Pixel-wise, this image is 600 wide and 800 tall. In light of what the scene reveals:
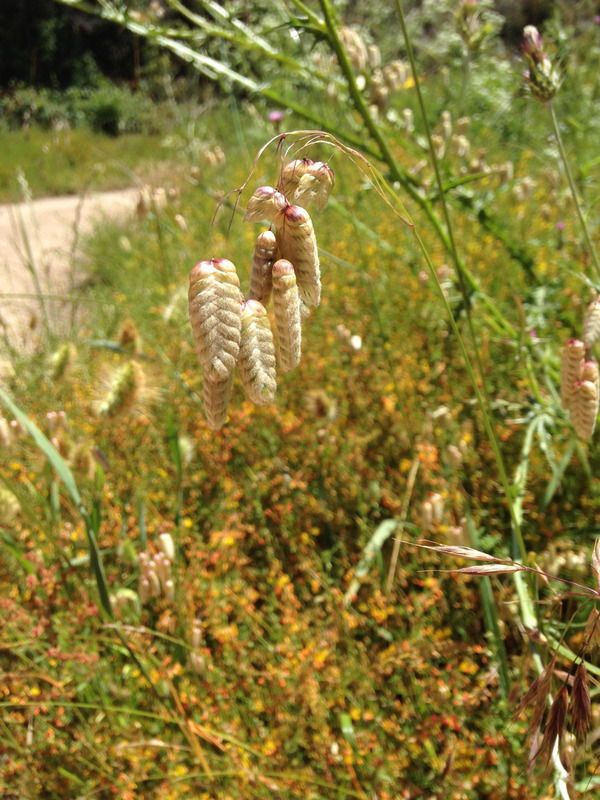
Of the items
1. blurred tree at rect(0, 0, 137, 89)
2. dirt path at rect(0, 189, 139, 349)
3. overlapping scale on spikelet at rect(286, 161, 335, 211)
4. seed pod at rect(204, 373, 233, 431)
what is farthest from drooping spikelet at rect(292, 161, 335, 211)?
blurred tree at rect(0, 0, 137, 89)

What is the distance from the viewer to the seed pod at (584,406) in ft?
2.91

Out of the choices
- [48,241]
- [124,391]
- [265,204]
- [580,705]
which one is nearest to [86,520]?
[124,391]

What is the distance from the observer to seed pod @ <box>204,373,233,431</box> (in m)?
0.60

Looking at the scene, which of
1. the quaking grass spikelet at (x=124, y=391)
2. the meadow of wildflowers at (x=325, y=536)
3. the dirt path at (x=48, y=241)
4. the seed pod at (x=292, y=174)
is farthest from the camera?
the dirt path at (x=48, y=241)

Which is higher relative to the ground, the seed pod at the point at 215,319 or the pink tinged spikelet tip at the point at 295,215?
the pink tinged spikelet tip at the point at 295,215

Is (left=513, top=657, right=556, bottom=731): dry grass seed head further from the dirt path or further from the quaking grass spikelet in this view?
the dirt path

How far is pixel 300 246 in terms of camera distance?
608 millimetres

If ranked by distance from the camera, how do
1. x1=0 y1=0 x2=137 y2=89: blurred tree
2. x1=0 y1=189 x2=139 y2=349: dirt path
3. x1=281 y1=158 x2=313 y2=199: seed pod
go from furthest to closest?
x1=0 y1=0 x2=137 y2=89: blurred tree → x1=0 y1=189 x2=139 y2=349: dirt path → x1=281 y1=158 x2=313 y2=199: seed pod

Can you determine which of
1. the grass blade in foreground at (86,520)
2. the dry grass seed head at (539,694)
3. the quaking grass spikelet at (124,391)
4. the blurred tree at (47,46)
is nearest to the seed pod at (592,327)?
the dry grass seed head at (539,694)

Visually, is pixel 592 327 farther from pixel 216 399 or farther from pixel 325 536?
pixel 325 536

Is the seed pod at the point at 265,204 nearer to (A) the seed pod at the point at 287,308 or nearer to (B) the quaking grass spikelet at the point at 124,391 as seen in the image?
(A) the seed pod at the point at 287,308

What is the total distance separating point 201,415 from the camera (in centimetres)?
237

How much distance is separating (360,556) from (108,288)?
3496mm

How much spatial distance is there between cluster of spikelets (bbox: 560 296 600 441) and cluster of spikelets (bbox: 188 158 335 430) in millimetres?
492
